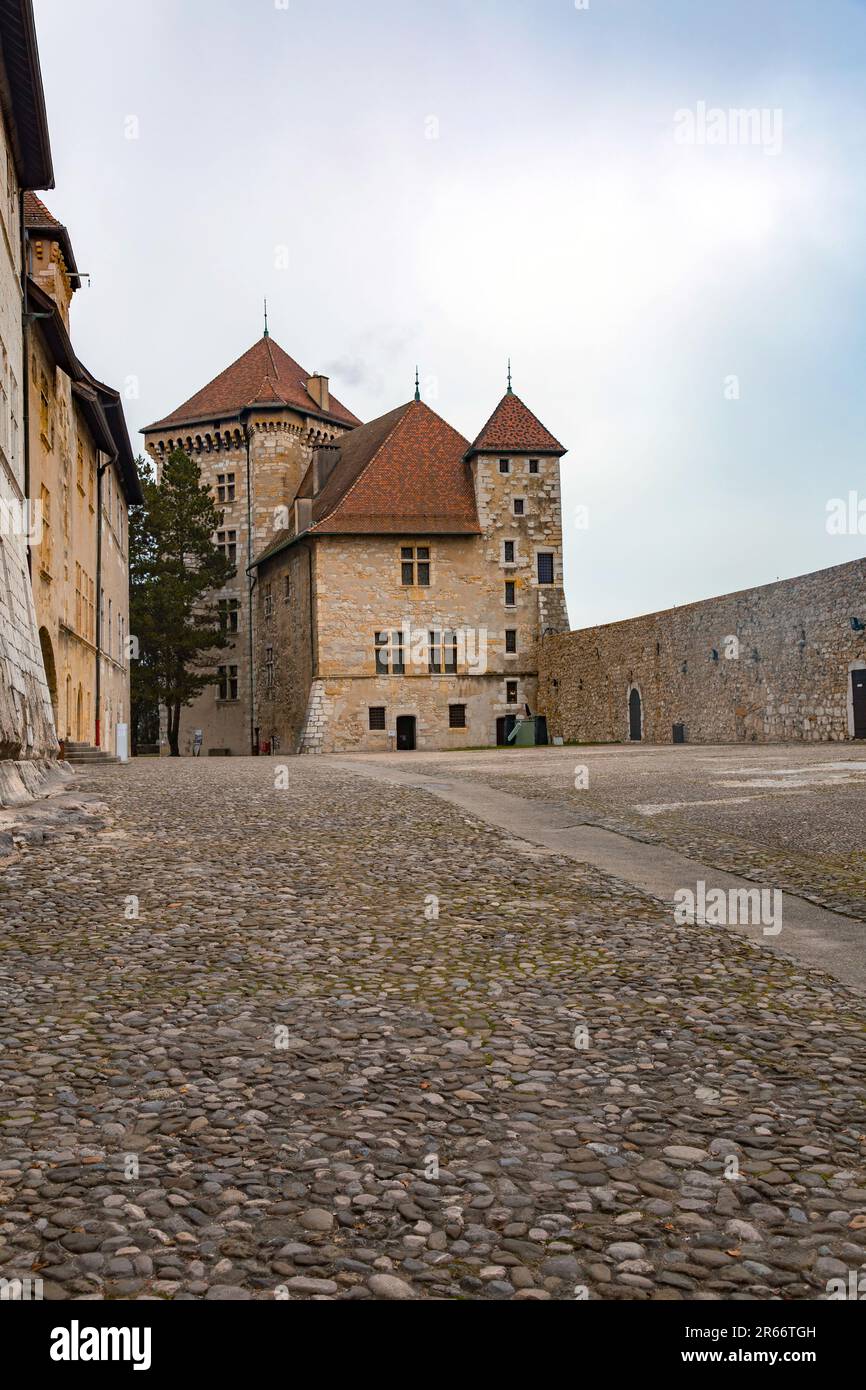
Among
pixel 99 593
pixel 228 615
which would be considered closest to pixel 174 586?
pixel 228 615

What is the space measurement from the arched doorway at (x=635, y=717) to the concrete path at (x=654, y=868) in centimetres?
2235

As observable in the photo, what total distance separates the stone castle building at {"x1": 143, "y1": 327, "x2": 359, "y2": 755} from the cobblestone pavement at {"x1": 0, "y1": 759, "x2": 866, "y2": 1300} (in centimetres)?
4811

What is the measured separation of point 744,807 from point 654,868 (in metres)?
3.97

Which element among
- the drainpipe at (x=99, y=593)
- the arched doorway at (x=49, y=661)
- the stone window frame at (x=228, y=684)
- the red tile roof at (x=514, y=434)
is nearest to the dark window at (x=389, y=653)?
the red tile roof at (x=514, y=434)

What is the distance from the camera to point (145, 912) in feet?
20.8

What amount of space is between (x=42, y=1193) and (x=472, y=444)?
46105 mm

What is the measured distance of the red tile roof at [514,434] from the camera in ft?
152

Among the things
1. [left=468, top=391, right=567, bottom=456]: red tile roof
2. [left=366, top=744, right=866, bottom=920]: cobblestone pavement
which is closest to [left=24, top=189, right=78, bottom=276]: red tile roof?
[left=366, top=744, right=866, bottom=920]: cobblestone pavement

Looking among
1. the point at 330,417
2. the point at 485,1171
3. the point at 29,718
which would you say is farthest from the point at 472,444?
the point at 485,1171

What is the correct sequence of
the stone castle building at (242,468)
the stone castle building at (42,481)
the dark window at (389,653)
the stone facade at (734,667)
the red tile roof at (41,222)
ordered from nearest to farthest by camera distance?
the stone castle building at (42,481), the red tile roof at (41,222), the stone facade at (734,667), the dark window at (389,653), the stone castle building at (242,468)

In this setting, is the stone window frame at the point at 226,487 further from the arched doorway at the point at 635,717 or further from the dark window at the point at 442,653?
the arched doorway at the point at 635,717

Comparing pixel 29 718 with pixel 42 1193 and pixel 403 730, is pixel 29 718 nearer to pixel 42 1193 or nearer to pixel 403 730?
pixel 42 1193

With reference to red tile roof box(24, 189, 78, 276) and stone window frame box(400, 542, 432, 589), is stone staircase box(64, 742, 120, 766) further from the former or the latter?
stone window frame box(400, 542, 432, 589)

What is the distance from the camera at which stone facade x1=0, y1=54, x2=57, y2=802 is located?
11859mm
